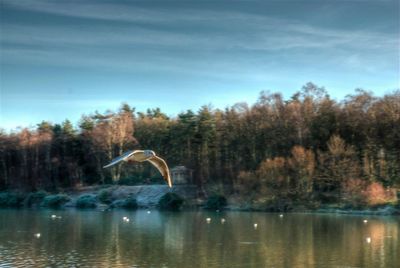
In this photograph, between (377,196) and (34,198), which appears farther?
(34,198)

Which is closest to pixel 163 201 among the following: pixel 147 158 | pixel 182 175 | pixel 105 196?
pixel 182 175

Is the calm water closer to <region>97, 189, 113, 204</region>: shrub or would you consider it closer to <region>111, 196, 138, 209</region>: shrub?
<region>111, 196, 138, 209</region>: shrub

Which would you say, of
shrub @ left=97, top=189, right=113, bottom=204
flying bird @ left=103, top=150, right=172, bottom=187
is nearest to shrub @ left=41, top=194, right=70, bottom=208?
shrub @ left=97, top=189, right=113, bottom=204

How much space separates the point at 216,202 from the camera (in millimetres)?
63750

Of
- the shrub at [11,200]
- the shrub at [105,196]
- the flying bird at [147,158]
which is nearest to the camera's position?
the flying bird at [147,158]

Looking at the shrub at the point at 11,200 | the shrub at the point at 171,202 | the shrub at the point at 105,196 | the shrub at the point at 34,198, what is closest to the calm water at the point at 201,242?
the shrub at the point at 171,202

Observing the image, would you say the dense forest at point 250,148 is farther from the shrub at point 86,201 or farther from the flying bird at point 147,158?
the flying bird at point 147,158

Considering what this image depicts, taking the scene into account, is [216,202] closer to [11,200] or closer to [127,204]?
[127,204]

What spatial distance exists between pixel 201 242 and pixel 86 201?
36.6 meters

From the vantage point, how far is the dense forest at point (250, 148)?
202ft

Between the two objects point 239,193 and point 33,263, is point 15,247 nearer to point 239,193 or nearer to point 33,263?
point 33,263

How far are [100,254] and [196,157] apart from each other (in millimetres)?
44486

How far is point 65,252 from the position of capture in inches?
1293

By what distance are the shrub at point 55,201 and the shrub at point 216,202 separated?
20.0m
